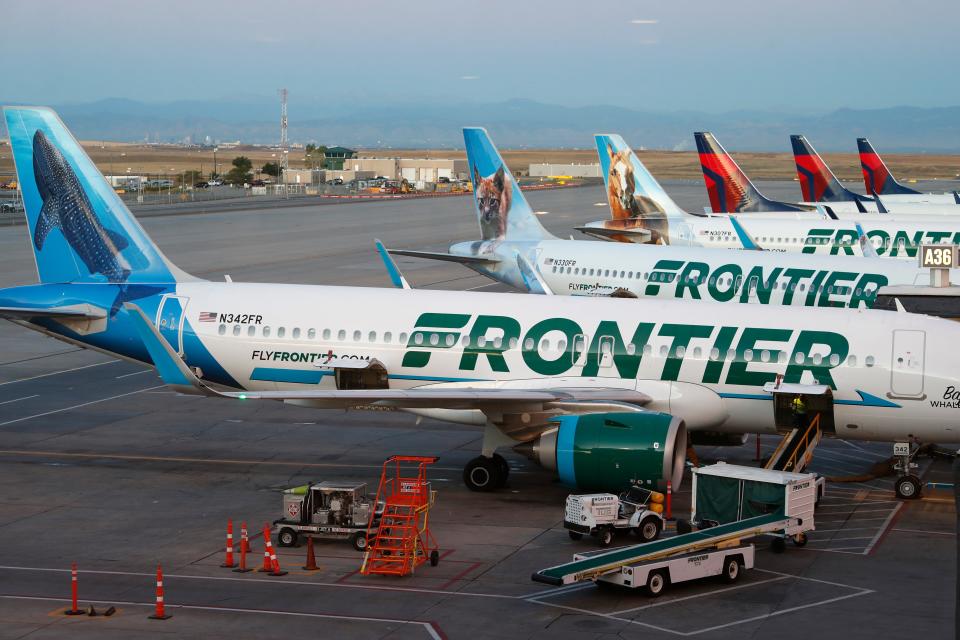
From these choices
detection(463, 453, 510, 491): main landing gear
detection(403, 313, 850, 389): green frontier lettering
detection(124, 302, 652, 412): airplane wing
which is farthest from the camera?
detection(463, 453, 510, 491): main landing gear

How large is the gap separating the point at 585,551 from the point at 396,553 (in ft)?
12.1

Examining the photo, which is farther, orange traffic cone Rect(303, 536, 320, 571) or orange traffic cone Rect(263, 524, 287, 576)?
orange traffic cone Rect(303, 536, 320, 571)

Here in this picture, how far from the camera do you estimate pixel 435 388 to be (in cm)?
2956

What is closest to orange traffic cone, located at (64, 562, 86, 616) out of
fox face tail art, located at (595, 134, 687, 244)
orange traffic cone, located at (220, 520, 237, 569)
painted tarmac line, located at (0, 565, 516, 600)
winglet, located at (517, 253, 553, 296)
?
painted tarmac line, located at (0, 565, 516, 600)

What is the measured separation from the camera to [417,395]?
2728cm

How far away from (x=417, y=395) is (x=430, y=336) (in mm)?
3521

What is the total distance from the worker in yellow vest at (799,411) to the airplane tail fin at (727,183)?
51213mm

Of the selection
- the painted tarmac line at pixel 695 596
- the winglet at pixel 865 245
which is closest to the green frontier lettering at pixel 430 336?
the painted tarmac line at pixel 695 596

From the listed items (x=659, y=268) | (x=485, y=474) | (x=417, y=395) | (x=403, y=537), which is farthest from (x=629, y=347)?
(x=659, y=268)

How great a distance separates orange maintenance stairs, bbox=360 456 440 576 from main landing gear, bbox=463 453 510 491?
11.5 feet

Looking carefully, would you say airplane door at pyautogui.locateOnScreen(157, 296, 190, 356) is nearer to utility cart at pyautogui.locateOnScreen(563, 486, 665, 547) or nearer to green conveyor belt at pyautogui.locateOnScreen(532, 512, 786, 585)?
utility cart at pyautogui.locateOnScreen(563, 486, 665, 547)

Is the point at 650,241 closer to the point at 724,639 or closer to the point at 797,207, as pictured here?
the point at 797,207

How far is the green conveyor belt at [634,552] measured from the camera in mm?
20406

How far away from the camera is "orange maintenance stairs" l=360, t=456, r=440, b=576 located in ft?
73.9
